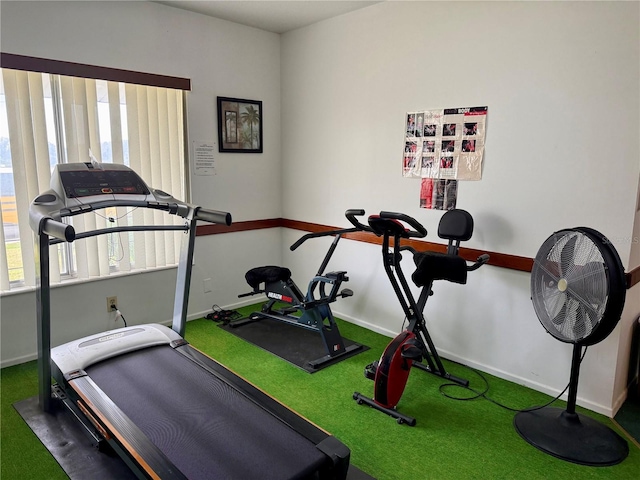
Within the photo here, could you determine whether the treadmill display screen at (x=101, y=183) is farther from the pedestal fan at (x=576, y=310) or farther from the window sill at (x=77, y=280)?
the pedestal fan at (x=576, y=310)

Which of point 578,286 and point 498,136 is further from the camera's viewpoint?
point 498,136

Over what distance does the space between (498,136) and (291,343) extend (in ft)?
7.03

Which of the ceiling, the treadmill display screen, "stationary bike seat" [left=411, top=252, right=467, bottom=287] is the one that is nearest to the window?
the treadmill display screen

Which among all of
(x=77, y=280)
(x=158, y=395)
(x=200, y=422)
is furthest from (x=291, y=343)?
(x=77, y=280)

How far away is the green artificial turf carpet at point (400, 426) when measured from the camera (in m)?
2.14

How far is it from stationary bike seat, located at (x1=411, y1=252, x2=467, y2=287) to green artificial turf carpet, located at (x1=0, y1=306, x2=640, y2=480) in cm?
75

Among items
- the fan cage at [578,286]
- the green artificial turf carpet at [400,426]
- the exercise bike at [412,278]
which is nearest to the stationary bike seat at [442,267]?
the exercise bike at [412,278]

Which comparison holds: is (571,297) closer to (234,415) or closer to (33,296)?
(234,415)

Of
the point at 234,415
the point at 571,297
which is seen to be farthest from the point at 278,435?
the point at 571,297

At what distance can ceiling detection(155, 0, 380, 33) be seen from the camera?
347cm

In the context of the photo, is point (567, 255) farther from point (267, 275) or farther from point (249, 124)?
point (249, 124)

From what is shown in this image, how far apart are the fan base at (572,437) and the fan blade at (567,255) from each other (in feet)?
2.75

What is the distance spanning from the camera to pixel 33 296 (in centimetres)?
314

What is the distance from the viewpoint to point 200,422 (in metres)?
2.05
